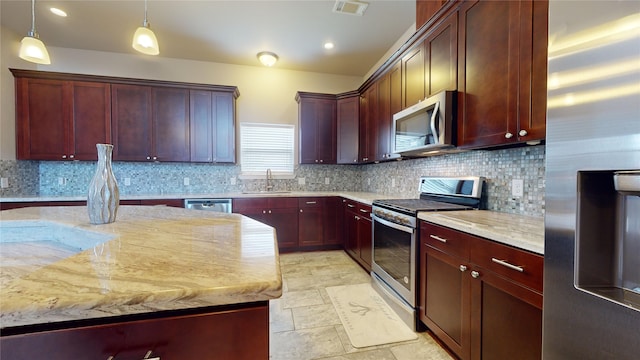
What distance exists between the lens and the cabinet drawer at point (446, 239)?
1.46 m

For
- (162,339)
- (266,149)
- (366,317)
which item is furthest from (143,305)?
(266,149)

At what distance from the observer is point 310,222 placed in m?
3.81

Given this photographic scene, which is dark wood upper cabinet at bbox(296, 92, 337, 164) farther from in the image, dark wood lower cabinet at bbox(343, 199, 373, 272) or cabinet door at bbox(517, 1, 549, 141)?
cabinet door at bbox(517, 1, 549, 141)

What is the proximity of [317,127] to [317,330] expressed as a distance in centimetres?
293

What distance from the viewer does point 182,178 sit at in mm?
3898

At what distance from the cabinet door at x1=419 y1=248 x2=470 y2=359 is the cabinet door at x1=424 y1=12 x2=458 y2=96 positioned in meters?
1.28

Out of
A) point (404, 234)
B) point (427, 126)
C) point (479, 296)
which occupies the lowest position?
point (479, 296)

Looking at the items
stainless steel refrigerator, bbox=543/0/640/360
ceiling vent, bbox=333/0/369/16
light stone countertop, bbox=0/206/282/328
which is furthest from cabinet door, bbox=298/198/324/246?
stainless steel refrigerator, bbox=543/0/640/360

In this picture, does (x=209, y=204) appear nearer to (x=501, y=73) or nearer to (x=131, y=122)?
(x=131, y=122)

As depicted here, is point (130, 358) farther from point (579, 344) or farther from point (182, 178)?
point (182, 178)

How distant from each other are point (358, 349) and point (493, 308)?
35.7 inches

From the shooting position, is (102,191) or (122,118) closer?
(102,191)

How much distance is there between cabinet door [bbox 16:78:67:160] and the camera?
321cm

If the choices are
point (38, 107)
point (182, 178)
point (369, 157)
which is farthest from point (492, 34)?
point (38, 107)
